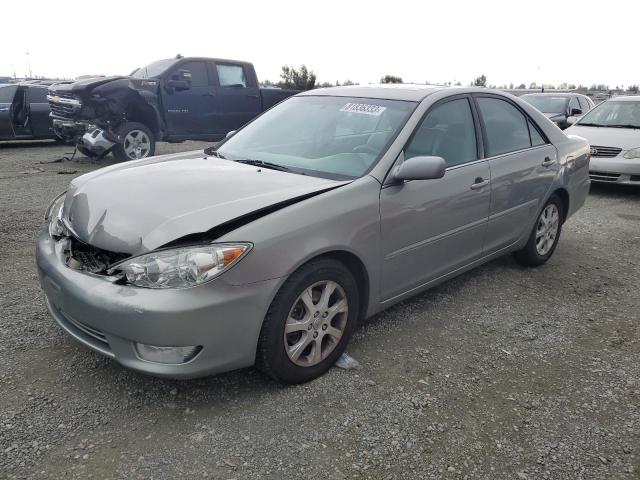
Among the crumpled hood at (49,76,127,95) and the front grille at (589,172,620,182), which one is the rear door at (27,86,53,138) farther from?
the front grille at (589,172,620,182)

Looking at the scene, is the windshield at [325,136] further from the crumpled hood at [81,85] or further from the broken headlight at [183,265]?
the crumpled hood at [81,85]

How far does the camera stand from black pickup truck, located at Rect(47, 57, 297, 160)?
9148 millimetres

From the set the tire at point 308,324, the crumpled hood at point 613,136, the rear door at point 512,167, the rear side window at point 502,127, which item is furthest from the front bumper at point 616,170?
the tire at point 308,324

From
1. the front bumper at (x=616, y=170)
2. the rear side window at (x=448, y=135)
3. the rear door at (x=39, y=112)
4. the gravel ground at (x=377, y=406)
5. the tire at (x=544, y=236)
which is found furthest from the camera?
the rear door at (x=39, y=112)

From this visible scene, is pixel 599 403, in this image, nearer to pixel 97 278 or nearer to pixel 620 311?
pixel 620 311

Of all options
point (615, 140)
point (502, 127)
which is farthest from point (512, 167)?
point (615, 140)

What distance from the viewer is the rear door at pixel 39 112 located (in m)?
11.0

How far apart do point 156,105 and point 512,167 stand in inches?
301

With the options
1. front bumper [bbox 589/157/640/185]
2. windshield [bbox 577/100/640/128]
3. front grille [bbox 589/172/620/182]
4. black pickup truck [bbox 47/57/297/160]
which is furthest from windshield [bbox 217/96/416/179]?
windshield [bbox 577/100/640/128]

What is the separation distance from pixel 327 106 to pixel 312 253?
1.55 meters

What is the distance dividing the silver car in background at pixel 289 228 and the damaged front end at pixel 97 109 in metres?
6.02

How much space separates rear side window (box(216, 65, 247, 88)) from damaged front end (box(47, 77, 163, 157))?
5.90ft

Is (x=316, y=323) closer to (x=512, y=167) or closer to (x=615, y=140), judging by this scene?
(x=512, y=167)

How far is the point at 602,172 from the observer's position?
818 centimetres
